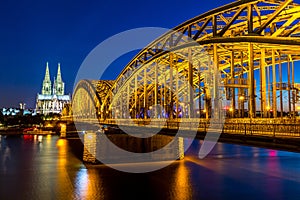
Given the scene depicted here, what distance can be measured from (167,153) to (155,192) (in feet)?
42.7

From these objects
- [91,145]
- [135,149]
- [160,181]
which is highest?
[91,145]

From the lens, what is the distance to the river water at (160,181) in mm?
21797

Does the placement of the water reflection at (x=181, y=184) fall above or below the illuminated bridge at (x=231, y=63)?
below

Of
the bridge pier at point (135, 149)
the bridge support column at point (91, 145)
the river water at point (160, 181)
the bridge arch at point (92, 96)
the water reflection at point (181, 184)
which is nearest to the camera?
the water reflection at point (181, 184)

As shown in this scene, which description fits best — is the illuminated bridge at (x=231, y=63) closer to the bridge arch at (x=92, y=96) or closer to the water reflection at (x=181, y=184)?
the water reflection at (x=181, y=184)

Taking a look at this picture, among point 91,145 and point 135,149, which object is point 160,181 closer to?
point 91,145

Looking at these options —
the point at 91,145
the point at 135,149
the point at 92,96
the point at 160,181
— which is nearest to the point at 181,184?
the point at 160,181

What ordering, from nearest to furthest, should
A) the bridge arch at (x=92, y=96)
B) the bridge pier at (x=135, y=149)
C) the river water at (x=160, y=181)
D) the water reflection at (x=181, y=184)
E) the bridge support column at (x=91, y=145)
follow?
the water reflection at (x=181, y=184) → the river water at (x=160, y=181) → the bridge support column at (x=91, y=145) → the bridge pier at (x=135, y=149) → the bridge arch at (x=92, y=96)

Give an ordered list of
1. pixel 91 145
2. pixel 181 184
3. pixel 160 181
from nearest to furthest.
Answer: pixel 181 184
pixel 160 181
pixel 91 145

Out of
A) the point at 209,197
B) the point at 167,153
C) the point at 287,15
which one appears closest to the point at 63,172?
the point at 167,153

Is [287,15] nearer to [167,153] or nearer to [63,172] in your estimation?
[167,153]

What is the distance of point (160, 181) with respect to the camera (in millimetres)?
26234

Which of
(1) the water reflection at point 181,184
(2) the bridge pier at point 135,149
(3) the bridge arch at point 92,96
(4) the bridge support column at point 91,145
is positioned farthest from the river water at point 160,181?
(3) the bridge arch at point 92,96

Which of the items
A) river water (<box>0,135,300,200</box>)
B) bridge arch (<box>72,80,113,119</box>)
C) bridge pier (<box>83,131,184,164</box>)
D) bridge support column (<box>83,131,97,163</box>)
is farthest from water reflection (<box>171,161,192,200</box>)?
bridge arch (<box>72,80,113,119</box>)
